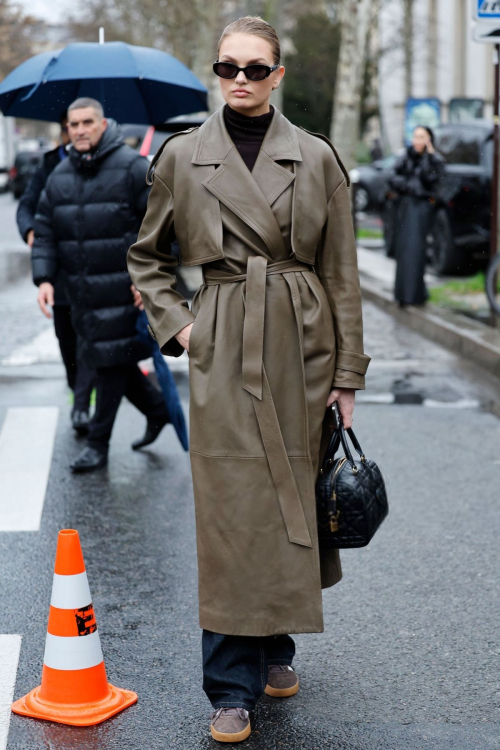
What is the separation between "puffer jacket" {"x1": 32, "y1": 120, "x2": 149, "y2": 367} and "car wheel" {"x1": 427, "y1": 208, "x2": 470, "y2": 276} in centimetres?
872

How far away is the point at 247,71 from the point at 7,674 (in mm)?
2064

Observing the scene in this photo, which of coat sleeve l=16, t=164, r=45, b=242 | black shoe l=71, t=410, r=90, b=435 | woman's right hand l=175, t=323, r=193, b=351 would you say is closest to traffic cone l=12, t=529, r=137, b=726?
woman's right hand l=175, t=323, r=193, b=351

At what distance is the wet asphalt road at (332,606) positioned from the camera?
349 cm

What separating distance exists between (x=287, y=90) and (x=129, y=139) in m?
27.8

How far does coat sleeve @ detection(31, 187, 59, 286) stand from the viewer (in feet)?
21.3

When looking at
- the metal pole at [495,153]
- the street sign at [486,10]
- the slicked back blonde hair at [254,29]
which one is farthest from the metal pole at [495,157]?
the slicked back blonde hair at [254,29]

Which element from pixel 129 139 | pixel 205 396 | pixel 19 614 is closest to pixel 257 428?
pixel 205 396

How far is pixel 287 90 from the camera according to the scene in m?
44.8

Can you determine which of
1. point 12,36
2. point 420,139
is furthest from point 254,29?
point 12,36

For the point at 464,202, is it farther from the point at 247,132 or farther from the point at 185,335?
the point at 185,335

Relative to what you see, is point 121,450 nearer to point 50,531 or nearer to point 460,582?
point 50,531

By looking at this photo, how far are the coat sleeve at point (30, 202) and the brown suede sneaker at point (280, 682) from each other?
4517 millimetres

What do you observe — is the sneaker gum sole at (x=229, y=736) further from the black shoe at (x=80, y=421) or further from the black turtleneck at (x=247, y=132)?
the black shoe at (x=80, y=421)

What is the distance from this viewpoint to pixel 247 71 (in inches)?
129
